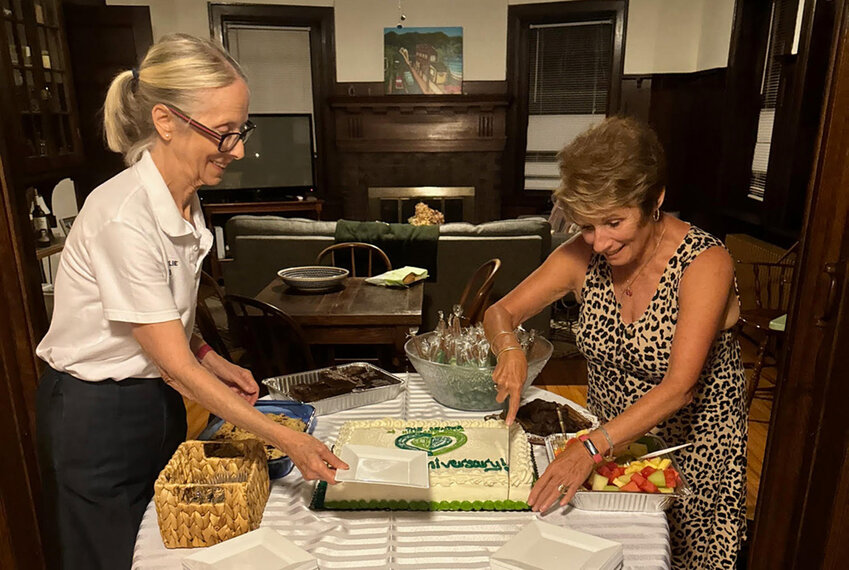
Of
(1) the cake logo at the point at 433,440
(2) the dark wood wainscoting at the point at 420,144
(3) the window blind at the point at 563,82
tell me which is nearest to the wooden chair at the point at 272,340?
(1) the cake logo at the point at 433,440

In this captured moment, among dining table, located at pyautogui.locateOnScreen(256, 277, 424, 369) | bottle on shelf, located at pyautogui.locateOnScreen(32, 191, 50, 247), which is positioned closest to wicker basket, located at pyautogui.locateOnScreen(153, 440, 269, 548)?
dining table, located at pyautogui.locateOnScreen(256, 277, 424, 369)

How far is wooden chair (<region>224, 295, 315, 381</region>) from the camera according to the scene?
2.33 meters

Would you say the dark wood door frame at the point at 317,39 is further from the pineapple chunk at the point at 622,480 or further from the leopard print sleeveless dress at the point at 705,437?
the pineapple chunk at the point at 622,480

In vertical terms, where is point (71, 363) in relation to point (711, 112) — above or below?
below

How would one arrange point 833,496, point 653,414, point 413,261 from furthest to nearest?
point 413,261 < point 833,496 < point 653,414

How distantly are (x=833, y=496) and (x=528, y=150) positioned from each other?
612 cm

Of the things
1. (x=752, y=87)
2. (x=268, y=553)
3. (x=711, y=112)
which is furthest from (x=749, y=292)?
(x=268, y=553)

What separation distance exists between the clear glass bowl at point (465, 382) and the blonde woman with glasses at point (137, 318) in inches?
18.7

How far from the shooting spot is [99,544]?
1.25 metres

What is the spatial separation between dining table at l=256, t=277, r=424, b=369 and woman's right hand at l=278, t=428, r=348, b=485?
1426 mm

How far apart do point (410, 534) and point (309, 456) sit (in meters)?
0.22

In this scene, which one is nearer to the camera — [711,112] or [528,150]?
[711,112]

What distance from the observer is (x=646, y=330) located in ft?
4.48

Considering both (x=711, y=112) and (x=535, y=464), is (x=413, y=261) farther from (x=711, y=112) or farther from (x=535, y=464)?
(x=711, y=112)
